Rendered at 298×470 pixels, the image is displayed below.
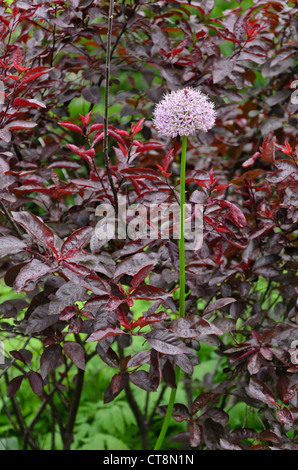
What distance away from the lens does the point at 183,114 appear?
3.16 feet

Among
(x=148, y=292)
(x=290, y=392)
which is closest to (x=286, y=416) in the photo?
(x=290, y=392)

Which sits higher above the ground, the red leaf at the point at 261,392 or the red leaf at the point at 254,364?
the red leaf at the point at 254,364

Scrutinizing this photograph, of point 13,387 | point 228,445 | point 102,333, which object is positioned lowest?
point 228,445

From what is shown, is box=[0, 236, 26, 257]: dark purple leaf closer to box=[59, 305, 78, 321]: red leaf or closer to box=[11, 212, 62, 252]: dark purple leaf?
box=[11, 212, 62, 252]: dark purple leaf

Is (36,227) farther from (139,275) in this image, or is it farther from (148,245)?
(148,245)

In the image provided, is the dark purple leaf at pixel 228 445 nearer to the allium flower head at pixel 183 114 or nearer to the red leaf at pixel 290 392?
the red leaf at pixel 290 392

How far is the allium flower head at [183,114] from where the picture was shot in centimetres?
96

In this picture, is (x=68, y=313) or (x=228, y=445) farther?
(x=228, y=445)

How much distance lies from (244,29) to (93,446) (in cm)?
164

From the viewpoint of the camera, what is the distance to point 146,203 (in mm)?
1135

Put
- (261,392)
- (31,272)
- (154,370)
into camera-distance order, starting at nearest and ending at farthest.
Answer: (31,272) < (154,370) < (261,392)

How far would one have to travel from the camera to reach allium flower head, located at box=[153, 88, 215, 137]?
3.14 feet

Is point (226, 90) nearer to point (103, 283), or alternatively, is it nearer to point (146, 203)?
point (146, 203)

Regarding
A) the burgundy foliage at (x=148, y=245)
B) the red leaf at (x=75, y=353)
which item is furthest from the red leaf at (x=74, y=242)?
the red leaf at (x=75, y=353)
